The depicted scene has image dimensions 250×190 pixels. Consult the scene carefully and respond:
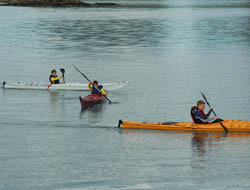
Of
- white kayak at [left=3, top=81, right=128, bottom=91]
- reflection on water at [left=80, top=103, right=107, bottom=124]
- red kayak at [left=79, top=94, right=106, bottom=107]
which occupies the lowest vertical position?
reflection on water at [left=80, top=103, right=107, bottom=124]

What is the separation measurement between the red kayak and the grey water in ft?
1.68

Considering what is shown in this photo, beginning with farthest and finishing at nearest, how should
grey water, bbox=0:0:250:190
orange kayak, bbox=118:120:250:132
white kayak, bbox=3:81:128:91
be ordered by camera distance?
1. white kayak, bbox=3:81:128:91
2. orange kayak, bbox=118:120:250:132
3. grey water, bbox=0:0:250:190

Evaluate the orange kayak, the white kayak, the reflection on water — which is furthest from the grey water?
the white kayak

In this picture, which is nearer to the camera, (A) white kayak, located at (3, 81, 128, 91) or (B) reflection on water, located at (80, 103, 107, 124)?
(B) reflection on water, located at (80, 103, 107, 124)

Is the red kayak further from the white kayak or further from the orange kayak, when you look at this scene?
the orange kayak

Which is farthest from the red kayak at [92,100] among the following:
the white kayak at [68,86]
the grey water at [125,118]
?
the white kayak at [68,86]

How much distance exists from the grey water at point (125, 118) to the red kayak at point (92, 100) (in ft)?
1.68

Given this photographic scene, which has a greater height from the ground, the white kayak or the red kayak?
the white kayak

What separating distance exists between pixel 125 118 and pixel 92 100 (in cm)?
410

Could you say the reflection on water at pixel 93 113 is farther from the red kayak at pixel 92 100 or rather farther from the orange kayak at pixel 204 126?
the orange kayak at pixel 204 126

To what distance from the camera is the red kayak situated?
1406 inches

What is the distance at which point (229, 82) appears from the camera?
45.7m

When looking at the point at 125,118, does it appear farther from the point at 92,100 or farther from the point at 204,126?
the point at 204,126

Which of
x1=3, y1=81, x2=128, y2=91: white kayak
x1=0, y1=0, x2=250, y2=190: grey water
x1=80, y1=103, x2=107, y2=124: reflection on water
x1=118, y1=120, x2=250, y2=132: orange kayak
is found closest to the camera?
x1=0, y1=0, x2=250, y2=190: grey water
